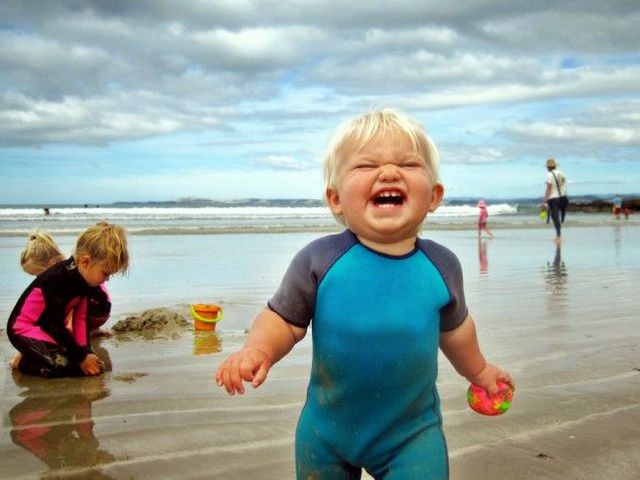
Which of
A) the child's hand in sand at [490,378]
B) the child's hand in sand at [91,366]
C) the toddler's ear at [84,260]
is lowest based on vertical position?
the child's hand in sand at [91,366]

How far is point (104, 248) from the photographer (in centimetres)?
485

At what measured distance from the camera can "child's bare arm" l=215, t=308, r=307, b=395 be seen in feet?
6.97

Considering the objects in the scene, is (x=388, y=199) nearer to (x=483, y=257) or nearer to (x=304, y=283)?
(x=304, y=283)

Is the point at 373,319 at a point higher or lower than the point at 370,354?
higher

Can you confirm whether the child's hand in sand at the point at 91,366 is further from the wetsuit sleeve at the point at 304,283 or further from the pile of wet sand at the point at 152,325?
the wetsuit sleeve at the point at 304,283

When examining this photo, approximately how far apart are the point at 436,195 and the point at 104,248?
2941mm

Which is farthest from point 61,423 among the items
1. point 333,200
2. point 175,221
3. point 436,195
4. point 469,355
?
point 175,221

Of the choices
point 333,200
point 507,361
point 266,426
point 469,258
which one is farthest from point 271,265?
point 333,200

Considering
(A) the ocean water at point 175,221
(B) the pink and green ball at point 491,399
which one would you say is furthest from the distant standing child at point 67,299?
(A) the ocean water at point 175,221

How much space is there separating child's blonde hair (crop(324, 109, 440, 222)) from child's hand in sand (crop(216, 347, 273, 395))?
0.57 metres

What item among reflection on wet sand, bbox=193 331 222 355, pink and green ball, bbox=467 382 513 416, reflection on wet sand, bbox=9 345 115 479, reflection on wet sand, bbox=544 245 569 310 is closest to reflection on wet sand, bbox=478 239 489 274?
reflection on wet sand, bbox=544 245 569 310

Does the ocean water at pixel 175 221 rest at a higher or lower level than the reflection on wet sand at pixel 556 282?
higher

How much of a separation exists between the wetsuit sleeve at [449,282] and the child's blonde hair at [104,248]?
2.94m

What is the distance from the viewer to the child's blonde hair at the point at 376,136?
7.84ft
